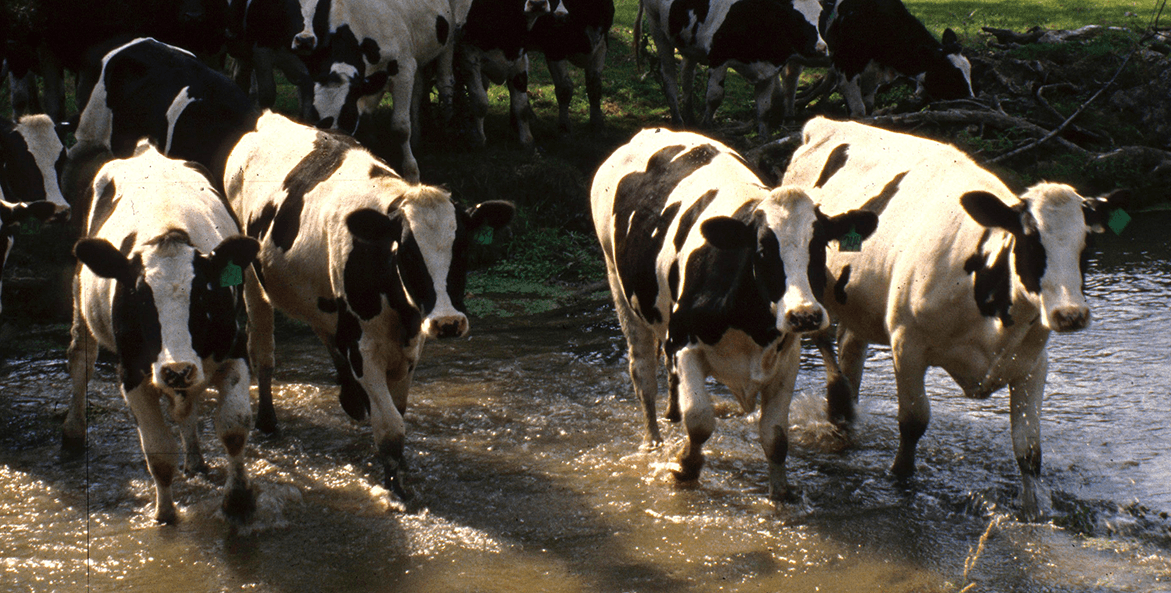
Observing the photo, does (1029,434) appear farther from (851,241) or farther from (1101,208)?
(851,241)

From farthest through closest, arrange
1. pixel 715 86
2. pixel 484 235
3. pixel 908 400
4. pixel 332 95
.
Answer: pixel 715 86 < pixel 332 95 < pixel 484 235 < pixel 908 400

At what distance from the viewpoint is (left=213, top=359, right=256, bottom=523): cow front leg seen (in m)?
5.55

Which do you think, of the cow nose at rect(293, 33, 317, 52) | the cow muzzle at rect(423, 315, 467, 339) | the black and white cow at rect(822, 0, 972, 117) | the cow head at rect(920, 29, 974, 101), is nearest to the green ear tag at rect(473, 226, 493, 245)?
the cow muzzle at rect(423, 315, 467, 339)

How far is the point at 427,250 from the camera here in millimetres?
5469

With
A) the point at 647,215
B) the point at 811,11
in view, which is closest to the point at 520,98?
the point at 811,11

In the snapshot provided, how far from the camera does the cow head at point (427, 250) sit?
5.37 metres

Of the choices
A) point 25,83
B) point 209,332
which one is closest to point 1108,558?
point 209,332

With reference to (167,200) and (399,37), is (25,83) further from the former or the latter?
(167,200)

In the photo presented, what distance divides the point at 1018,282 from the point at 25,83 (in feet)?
37.9

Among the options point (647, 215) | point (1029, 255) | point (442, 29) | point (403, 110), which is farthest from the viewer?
point (442, 29)

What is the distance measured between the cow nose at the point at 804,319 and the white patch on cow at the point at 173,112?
235 inches

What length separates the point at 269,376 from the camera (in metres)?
7.05

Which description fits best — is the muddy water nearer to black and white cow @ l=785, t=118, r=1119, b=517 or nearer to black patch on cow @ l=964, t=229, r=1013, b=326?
black and white cow @ l=785, t=118, r=1119, b=517

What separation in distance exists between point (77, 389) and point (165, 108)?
3144 millimetres
